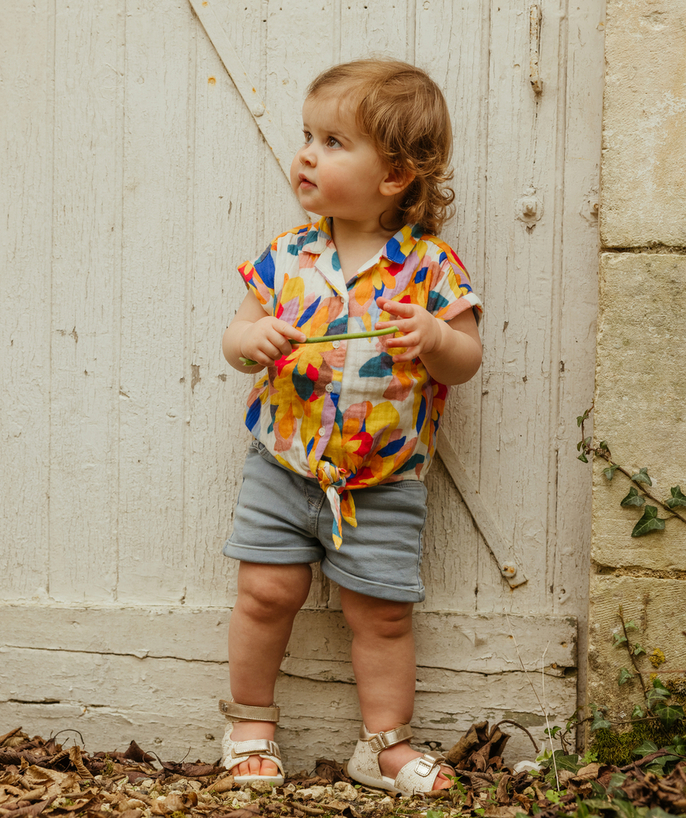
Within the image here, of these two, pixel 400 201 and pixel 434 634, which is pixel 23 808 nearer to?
pixel 434 634

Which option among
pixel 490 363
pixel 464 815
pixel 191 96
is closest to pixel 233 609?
Result: pixel 464 815

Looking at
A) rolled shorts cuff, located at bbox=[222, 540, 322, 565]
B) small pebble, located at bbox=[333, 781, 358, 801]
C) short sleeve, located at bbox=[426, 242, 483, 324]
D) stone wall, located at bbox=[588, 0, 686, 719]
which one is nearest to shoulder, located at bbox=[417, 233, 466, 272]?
short sleeve, located at bbox=[426, 242, 483, 324]

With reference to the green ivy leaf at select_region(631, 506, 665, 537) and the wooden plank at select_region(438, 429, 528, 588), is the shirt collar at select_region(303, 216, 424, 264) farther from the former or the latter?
the green ivy leaf at select_region(631, 506, 665, 537)

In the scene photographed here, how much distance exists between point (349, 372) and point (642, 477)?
2.23 ft

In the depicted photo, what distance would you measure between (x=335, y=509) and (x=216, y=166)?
0.97 metres

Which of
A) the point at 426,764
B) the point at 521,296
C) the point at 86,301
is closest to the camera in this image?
the point at 426,764

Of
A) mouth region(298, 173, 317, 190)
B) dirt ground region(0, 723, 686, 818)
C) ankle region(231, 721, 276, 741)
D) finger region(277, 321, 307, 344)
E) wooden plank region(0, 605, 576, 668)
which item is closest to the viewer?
dirt ground region(0, 723, 686, 818)

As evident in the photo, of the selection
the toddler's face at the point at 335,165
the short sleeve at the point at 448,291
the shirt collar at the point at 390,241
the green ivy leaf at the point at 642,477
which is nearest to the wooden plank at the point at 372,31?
the toddler's face at the point at 335,165

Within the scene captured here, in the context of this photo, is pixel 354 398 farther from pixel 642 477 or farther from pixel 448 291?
pixel 642 477

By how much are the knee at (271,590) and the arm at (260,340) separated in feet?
1.59

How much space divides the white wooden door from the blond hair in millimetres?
178

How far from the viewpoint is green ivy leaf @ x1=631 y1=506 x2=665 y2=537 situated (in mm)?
1641

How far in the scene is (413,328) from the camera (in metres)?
1.54

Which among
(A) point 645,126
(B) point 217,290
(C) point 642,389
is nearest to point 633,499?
(C) point 642,389
